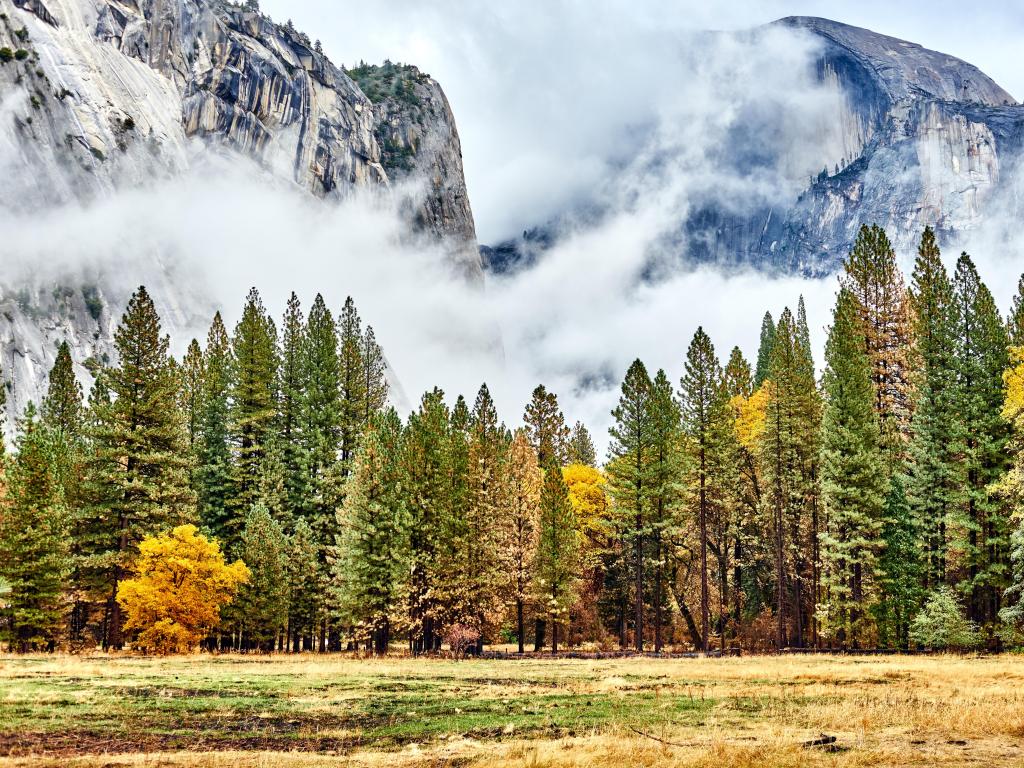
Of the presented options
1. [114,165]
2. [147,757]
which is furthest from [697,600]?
[114,165]

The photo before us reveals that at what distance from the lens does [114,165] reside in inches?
4843

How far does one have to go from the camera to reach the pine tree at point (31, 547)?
122ft

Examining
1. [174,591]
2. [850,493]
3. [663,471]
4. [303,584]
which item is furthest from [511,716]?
[303,584]

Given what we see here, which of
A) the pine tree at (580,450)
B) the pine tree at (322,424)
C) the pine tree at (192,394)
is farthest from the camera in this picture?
the pine tree at (580,450)

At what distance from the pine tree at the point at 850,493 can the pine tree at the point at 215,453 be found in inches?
1431

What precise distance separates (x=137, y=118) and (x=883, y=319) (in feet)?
411

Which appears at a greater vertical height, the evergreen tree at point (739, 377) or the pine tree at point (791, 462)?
the evergreen tree at point (739, 377)

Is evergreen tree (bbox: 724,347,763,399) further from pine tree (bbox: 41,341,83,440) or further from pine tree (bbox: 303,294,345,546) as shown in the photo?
pine tree (bbox: 41,341,83,440)

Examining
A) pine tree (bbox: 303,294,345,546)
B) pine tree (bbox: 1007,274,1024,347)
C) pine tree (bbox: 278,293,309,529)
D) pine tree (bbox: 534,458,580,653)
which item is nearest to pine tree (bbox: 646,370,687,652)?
pine tree (bbox: 534,458,580,653)

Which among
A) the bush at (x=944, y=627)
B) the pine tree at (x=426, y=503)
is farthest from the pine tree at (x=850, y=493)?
the pine tree at (x=426, y=503)

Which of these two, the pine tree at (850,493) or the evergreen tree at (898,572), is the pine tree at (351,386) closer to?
the pine tree at (850,493)

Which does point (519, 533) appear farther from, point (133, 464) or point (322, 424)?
point (133, 464)

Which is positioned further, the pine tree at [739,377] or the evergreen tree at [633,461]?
the pine tree at [739,377]

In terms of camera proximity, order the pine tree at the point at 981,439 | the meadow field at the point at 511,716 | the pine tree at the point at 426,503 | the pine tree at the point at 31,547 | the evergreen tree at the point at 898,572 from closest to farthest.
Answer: the meadow field at the point at 511,716, the pine tree at the point at 31,547, the pine tree at the point at 981,439, the evergreen tree at the point at 898,572, the pine tree at the point at 426,503
